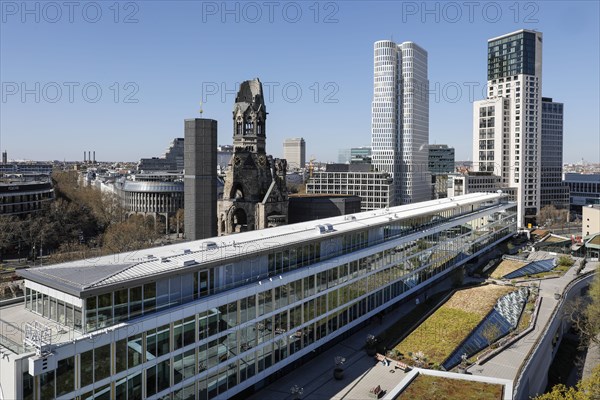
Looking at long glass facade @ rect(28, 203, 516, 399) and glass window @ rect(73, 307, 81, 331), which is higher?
glass window @ rect(73, 307, 81, 331)

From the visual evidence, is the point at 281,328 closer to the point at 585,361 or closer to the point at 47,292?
the point at 47,292

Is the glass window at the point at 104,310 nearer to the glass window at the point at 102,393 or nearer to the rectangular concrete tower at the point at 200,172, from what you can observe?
the glass window at the point at 102,393

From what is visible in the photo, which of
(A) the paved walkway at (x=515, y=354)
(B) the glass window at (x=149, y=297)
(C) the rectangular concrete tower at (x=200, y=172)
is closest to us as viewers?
(B) the glass window at (x=149, y=297)

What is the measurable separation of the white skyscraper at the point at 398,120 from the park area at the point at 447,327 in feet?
317

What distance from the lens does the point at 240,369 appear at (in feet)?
88.8

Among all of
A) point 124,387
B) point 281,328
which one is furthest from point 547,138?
point 124,387

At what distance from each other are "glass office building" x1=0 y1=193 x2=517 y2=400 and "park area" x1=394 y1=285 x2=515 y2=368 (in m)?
4.73

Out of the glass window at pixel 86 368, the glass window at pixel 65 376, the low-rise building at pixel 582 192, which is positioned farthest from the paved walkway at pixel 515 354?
the low-rise building at pixel 582 192

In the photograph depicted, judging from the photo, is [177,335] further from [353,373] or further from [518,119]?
[518,119]

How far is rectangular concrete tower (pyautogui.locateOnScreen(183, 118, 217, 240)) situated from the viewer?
59688 millimetres

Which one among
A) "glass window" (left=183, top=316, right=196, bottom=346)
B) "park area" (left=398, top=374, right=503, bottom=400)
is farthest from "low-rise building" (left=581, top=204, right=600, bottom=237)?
"glass window" (left=183, top=316, right=196, bottom=346)

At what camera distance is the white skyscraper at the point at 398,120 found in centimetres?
14588

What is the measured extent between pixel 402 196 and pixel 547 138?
44253 mm

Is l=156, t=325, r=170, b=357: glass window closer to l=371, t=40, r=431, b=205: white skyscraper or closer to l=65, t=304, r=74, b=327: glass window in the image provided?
l=65, t=304, r=74, b=327: glass window
